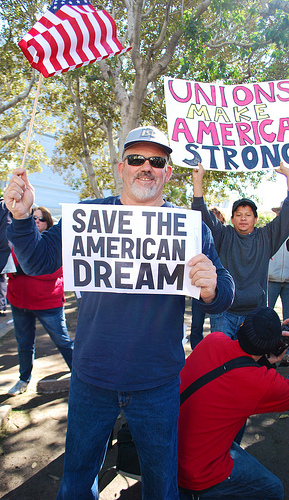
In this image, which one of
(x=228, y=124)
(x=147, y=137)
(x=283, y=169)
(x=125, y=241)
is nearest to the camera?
(x=125, y=241)

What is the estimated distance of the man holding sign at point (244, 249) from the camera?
9.96 ft

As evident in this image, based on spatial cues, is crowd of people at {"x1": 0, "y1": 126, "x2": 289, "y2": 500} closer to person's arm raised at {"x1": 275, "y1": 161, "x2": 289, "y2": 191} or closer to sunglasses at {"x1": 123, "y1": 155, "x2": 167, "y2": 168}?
sunglasses at {"x1": 123, "y1": 155, "x2": 167, "y2": 168}

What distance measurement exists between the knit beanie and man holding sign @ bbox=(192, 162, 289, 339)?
1.07 meters

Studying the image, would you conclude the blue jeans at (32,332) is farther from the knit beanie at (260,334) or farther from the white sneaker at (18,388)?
the knit beanie at (260,334)

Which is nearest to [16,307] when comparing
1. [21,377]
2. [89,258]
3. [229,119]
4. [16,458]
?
[21,377]

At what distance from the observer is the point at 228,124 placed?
3.52 m

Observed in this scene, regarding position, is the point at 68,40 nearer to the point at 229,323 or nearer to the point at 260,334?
the point at 260,334

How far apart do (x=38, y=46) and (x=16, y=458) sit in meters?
3.13

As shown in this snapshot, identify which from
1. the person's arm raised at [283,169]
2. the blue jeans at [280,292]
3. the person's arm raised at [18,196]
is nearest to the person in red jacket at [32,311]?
the person's arm raised at [18,196]

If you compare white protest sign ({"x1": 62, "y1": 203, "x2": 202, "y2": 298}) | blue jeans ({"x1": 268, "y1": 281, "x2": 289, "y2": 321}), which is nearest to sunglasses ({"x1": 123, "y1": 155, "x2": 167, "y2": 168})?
white protest sign ({"x1": 62, "y1": 203, "x2": 202, "y2": 298})

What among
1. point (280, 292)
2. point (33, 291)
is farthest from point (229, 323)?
point (280, 292)

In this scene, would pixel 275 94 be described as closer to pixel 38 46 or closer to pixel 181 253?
pixel 38 46

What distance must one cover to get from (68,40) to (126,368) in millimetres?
2309

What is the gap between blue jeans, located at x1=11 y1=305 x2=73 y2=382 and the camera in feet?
12.3
